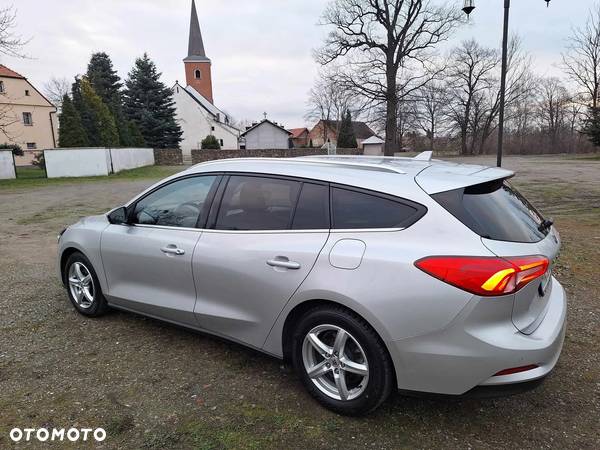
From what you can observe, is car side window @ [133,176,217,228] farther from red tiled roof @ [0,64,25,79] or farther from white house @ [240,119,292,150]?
white house @ [240,119,292,150]

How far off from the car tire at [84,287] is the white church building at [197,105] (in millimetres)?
57920

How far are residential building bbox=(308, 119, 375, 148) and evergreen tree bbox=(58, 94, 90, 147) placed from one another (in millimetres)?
46474

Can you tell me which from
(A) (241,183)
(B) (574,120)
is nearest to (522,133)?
(B) (574,120)

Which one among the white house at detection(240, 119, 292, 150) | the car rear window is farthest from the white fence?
the white house at detection(240, 119, 292, 150)

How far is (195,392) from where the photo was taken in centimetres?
307

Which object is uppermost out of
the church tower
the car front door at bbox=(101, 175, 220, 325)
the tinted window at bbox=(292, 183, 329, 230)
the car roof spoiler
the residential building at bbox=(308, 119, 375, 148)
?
the church tower

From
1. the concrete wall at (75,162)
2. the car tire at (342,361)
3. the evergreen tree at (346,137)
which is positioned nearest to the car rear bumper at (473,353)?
the car tire at (342,361)

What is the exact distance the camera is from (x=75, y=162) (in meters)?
26.1

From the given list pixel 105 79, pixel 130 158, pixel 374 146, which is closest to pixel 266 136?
pixel 374 146

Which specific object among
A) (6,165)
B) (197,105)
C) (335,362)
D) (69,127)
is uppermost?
(197,105)

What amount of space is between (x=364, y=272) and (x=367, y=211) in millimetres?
399

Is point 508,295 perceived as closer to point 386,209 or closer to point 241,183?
point 386,209

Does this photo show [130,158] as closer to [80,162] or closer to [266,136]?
[80,162]

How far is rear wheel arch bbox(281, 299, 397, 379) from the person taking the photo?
251 cm
